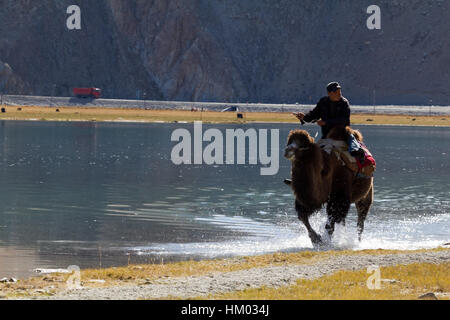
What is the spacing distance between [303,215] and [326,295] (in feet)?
23.8

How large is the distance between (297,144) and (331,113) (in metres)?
1.83

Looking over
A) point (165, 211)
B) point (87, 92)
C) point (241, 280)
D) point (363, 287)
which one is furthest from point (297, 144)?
point (87, 92)

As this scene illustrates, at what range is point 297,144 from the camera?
825 inches

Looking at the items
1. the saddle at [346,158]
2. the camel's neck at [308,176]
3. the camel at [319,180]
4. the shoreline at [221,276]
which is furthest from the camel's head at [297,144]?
the shoreline at [221,276]

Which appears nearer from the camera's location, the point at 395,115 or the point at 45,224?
the point at 45,224

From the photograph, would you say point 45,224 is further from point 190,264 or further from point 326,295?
point 326,295

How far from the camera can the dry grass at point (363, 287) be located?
1431 cm

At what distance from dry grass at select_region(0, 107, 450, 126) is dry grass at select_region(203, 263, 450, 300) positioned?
371 ft

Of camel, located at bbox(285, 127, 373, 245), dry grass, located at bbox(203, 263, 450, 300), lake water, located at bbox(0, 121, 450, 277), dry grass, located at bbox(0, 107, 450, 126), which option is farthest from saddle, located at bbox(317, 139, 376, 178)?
dry grass, located at bbox(0, 107, 450, 126)

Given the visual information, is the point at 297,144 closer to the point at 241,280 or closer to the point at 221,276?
the point at 221,276

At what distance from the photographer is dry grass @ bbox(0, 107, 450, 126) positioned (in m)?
134

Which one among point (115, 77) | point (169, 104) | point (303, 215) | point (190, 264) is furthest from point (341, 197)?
point (115, 77)
